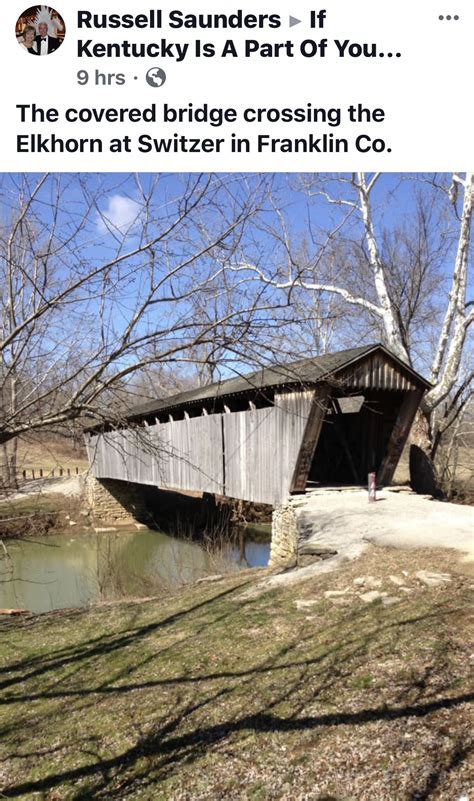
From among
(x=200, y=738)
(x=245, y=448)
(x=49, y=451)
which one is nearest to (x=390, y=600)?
(x=200, y=738)

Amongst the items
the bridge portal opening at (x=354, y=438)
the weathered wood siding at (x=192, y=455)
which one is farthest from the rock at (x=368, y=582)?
the bridge portal opening at (x=354, y=438)

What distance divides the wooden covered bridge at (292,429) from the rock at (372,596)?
123 inches

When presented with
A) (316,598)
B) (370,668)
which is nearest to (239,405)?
(316,598)

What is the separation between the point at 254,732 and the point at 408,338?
47.9ft

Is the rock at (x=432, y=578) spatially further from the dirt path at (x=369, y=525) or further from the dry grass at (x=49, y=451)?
the dry grass at (x=49, y=451)

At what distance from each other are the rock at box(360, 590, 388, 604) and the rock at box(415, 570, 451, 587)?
0.44 metres

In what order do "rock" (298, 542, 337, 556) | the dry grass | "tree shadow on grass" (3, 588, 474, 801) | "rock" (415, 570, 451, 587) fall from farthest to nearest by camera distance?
1. "rock" (298, 542, 337, 556)
2. "rock" (415, 570, 451, 587)
3. the dry grass
4. "tree shadow on grass" (3, 588, 474, 801)

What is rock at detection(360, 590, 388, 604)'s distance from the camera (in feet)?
15.2

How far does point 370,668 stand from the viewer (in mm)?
3416
